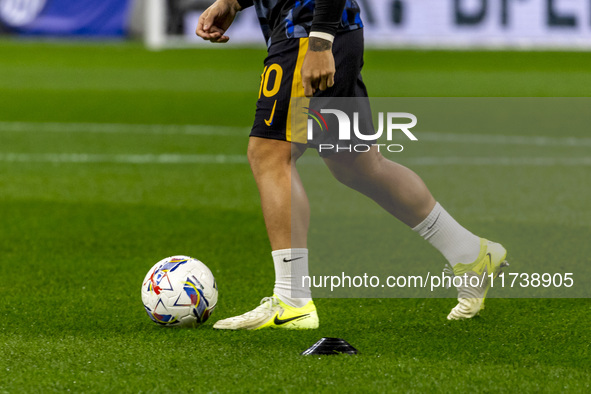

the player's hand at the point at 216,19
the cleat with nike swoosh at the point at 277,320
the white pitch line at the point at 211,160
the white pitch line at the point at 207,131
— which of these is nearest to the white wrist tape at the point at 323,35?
the player's hand at the point at 216,19

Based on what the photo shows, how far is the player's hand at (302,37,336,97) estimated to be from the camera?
4.41 m

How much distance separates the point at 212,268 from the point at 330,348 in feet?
6.81

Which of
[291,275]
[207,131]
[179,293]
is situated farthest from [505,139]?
[179,293]

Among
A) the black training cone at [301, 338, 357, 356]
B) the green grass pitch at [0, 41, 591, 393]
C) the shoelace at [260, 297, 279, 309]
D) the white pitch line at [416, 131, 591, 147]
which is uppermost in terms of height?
the black training cone at [301, 338, 357, 356]

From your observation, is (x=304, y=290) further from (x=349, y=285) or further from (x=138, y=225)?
(x=138, y=225)

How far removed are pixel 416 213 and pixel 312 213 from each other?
3184 mm

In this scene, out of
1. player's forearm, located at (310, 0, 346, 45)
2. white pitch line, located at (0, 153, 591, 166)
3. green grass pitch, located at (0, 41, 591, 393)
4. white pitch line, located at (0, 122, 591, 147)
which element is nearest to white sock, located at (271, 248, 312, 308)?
green grass pitch, located at (0, 41, 591, 393)

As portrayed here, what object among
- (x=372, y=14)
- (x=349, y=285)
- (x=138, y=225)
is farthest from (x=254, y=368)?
(x=372, y=14)

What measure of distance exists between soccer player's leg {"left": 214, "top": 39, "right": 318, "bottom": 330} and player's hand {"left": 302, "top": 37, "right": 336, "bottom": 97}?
136 mm

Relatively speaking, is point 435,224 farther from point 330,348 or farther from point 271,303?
point 330,348

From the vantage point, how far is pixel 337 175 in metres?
4.88

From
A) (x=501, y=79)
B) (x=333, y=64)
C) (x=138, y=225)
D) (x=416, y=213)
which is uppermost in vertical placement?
(x=333, y=64)

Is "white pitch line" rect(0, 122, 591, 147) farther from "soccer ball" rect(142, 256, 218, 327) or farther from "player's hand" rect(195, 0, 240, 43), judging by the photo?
"soccer ball" rect(142, 256, 218, 327)

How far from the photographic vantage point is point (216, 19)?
5246mm
